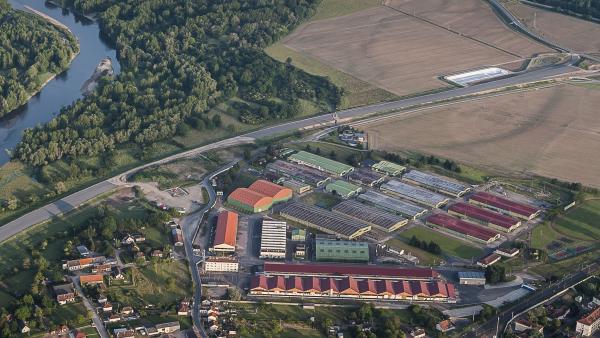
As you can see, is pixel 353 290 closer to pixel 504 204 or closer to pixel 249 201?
pixel 249 201

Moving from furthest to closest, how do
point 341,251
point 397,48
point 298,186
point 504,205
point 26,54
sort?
point 397,48 < point 26,54 < point 298,186 < point 504,205 < point 341,251

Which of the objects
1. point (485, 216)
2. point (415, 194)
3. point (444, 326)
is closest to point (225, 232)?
point (415, 194)

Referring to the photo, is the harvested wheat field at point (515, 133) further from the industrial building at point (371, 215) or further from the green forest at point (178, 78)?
the industrial building at point (371, 215)

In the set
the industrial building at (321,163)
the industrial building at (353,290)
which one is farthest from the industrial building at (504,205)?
the industrial building at (353,290)

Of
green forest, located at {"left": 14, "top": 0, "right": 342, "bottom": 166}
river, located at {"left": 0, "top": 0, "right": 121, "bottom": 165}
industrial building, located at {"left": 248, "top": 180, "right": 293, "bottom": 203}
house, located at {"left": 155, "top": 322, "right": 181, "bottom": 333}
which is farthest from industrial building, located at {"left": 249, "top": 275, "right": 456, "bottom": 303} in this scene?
river, located at {"left": 0, "top": 0, "right": 121, "bottom": 165}

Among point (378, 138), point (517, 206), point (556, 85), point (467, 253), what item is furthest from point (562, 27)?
point (467, 253)

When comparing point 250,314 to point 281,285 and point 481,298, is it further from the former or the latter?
point 481,298
